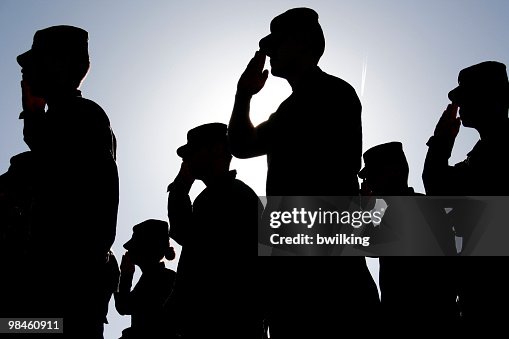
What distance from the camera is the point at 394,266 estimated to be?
428 cm

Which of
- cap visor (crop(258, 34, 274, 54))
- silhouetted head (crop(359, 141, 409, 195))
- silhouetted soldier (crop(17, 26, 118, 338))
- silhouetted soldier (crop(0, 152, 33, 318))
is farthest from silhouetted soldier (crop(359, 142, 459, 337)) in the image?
silhouetted soldier (crop(0, 152, 33, 318))

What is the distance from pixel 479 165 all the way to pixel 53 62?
3.04m

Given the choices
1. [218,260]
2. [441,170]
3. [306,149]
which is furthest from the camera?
[441,170]

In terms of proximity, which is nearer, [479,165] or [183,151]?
[479,165]

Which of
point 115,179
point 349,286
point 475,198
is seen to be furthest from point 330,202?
point 475,198

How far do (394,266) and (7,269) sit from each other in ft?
9.80

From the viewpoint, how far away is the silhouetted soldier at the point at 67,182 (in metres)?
2.83

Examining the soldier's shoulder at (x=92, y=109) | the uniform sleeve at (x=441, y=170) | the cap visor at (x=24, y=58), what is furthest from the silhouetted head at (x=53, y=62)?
the uniform sleeve at (x=441, y=170)

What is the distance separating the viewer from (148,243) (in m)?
6.02

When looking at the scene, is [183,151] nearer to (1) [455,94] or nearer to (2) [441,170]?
(2) [441,170]

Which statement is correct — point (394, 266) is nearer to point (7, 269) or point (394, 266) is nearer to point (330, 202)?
point (330, 202)

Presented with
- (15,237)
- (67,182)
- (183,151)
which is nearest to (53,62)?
(67,182)

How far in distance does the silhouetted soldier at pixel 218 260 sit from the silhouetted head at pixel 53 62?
135 cm

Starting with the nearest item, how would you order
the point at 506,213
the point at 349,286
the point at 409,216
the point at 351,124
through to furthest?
the point at 349,286, the point at 351,124, the point at 506,213, the point at 409,216
